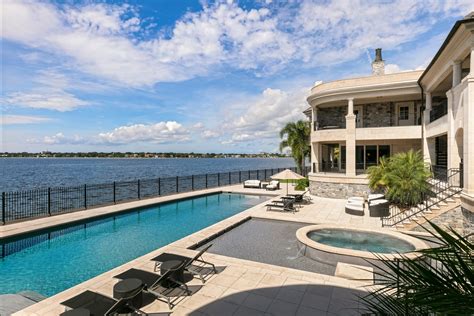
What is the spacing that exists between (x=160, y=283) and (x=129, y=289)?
1140 millimetres

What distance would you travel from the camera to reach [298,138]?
30.9 m

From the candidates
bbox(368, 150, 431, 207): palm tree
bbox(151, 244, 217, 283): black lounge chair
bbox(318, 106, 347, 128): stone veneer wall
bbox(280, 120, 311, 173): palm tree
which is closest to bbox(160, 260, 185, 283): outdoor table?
bbox(151, 244, 217, 283): black lounge chair

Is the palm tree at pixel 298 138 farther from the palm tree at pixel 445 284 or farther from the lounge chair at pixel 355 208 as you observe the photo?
the palm tree at pixel 445 284

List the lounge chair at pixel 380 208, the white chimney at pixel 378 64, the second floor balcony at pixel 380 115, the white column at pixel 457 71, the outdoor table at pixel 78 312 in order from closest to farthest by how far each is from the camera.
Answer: the outdoor table at pixel 78 312 → the white column at pixel 457 71 → the lounge chair at pixel 380 208 → the second floor balcony at pixel 380 115 → the white chimney at pixel 378 64

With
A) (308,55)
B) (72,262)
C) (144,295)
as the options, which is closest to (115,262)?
(72,262)

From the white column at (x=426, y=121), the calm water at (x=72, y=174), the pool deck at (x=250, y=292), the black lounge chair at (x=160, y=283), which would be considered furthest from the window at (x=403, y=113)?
the calm water at (x=72, y=174)

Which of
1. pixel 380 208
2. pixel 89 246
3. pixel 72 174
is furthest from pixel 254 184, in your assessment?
pixel 72 174

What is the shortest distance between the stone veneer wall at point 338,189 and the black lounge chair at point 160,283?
15739 millimetres

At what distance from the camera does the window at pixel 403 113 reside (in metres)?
20.6

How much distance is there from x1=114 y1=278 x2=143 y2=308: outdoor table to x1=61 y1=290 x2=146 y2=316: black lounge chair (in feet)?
0.37

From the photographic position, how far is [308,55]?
56.8 ft

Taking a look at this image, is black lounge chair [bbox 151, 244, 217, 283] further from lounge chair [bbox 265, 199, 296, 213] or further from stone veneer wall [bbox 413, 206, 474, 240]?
stone veneer wall [bbox 413, 206, 474, 240]

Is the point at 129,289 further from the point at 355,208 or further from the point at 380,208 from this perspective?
the point at 380,208

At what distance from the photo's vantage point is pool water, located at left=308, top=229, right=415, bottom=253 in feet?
31.5
